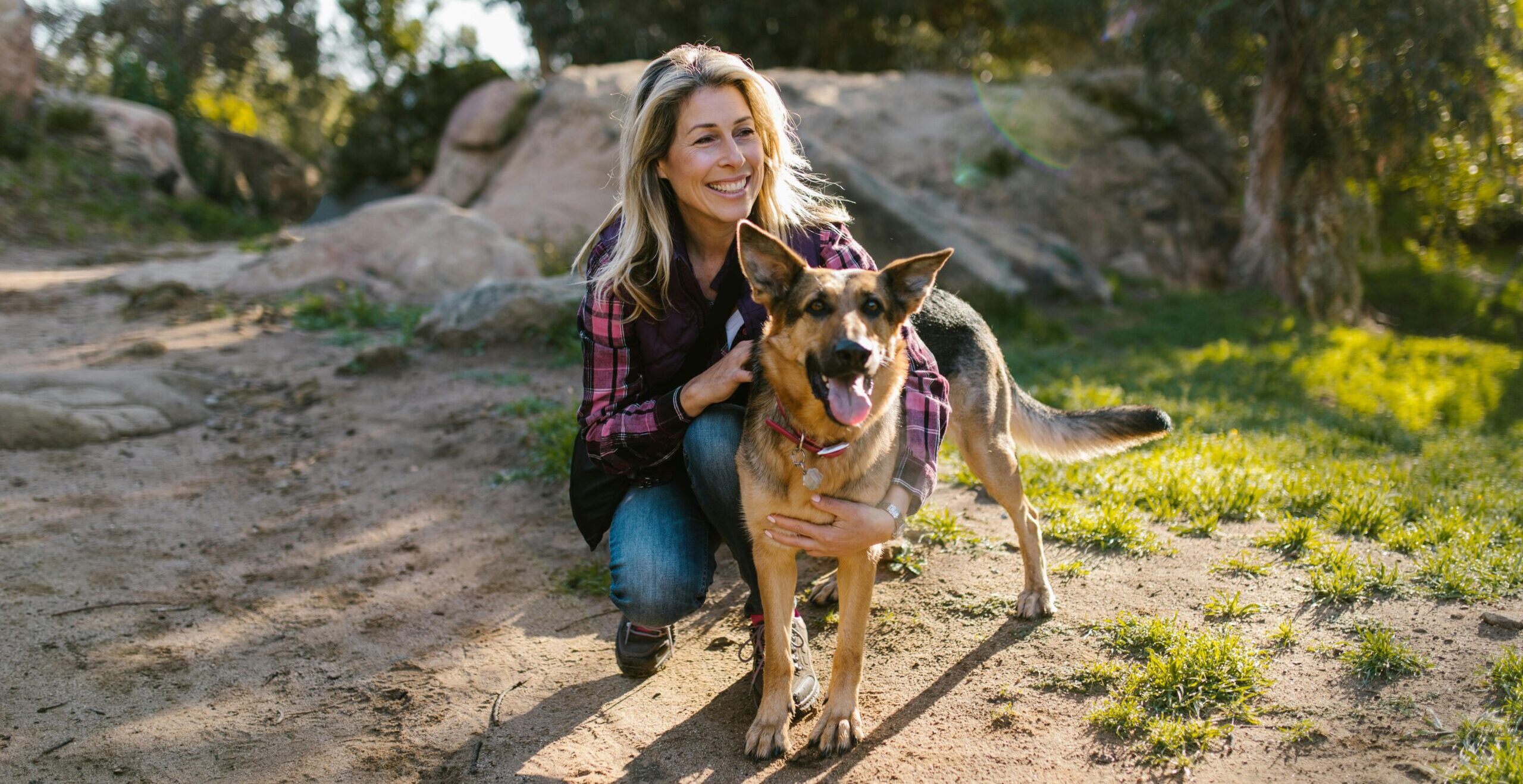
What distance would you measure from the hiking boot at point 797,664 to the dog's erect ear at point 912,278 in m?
1.17

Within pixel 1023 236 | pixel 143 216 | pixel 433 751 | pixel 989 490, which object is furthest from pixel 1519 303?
pixel 143 216

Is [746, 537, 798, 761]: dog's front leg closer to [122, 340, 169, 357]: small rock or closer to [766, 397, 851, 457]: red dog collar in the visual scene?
[766, 397, 851, 457]: red dog collar

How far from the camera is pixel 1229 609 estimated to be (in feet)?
12.0

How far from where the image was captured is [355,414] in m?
6.46

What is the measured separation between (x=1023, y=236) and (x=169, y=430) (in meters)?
9.29

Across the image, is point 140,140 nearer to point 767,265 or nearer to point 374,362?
point 374,362

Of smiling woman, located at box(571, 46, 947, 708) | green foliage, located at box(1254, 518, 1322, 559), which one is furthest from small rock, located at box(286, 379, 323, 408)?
green foliage, located at box(1254, 518, 1322, 559)

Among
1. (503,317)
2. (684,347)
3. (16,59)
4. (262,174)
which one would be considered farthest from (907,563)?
(262,174)

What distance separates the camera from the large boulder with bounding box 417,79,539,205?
13.8 metres

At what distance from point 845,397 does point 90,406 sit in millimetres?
5381

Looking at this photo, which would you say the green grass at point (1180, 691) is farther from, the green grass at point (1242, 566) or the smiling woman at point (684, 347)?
the smiling woman at point (684, 347)

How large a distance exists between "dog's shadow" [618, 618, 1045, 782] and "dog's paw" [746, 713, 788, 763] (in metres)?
0.04

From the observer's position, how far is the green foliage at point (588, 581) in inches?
170

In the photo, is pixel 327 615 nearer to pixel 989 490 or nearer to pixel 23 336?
pixel 989 490
